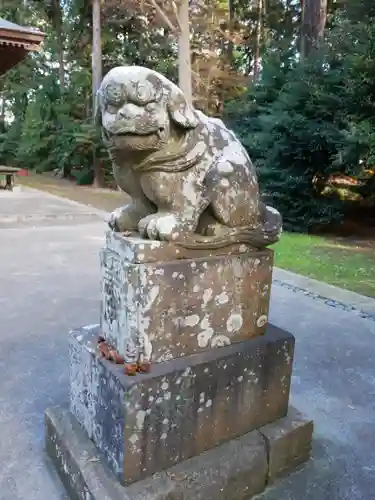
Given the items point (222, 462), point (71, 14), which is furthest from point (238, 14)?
point (222, 462)

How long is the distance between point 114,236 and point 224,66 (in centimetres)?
1535

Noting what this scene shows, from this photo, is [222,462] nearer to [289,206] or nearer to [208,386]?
[208,386]

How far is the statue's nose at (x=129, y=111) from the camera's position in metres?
1.47

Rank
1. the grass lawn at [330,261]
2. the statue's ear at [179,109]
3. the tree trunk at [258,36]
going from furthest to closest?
the tree trunk at [258,36], the grass lawn at [330,261], the statue's ear at [179,109]

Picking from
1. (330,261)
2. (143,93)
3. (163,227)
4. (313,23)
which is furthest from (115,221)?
(313,23)

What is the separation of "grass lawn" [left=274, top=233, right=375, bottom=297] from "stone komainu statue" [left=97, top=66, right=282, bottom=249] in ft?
9.76

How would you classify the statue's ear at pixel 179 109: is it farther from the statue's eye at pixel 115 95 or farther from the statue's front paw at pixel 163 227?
the statue's front paw at pixel 163 227

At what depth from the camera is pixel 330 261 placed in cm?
569

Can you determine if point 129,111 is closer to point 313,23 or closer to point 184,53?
point 184,53

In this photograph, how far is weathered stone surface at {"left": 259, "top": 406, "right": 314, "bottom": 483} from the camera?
1799 mm

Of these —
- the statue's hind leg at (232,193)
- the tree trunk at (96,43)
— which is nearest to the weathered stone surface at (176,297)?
the statue's hind leg at (232,193)

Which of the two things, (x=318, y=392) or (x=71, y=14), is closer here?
(x=318, y=392)

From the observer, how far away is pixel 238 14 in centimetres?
1700

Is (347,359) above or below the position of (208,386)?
below
